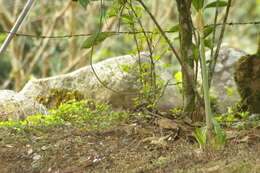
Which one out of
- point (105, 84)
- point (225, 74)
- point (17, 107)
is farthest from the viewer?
point (225, 74)

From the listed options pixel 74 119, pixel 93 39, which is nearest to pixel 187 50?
pixel 93 39

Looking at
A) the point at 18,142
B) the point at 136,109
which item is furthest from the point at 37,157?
the point at 136,109

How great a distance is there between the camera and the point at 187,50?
2.82 metres

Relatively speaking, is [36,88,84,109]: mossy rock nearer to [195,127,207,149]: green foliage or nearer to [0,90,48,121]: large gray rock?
[0,90,48,121]: large gray rock

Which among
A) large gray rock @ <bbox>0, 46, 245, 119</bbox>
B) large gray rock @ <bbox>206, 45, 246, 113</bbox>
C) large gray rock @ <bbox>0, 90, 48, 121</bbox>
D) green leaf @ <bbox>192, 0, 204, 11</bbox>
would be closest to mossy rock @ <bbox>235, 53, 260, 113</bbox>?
large gray rock @ <bbox>0, 46, 245, 119</bbox>

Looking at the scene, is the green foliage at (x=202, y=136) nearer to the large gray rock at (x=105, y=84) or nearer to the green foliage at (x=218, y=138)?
the green foliage at (x=218, y=138)

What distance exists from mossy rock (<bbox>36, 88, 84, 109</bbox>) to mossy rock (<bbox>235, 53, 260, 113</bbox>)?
2234 mm

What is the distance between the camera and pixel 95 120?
132 inches

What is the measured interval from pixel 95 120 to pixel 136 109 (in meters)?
0.39

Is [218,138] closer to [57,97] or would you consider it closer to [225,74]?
[57,97]

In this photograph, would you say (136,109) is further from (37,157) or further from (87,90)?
(87,90)

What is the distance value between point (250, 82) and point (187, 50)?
4.85 feet

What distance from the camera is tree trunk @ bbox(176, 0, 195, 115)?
2732 mm

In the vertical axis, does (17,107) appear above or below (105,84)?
below
